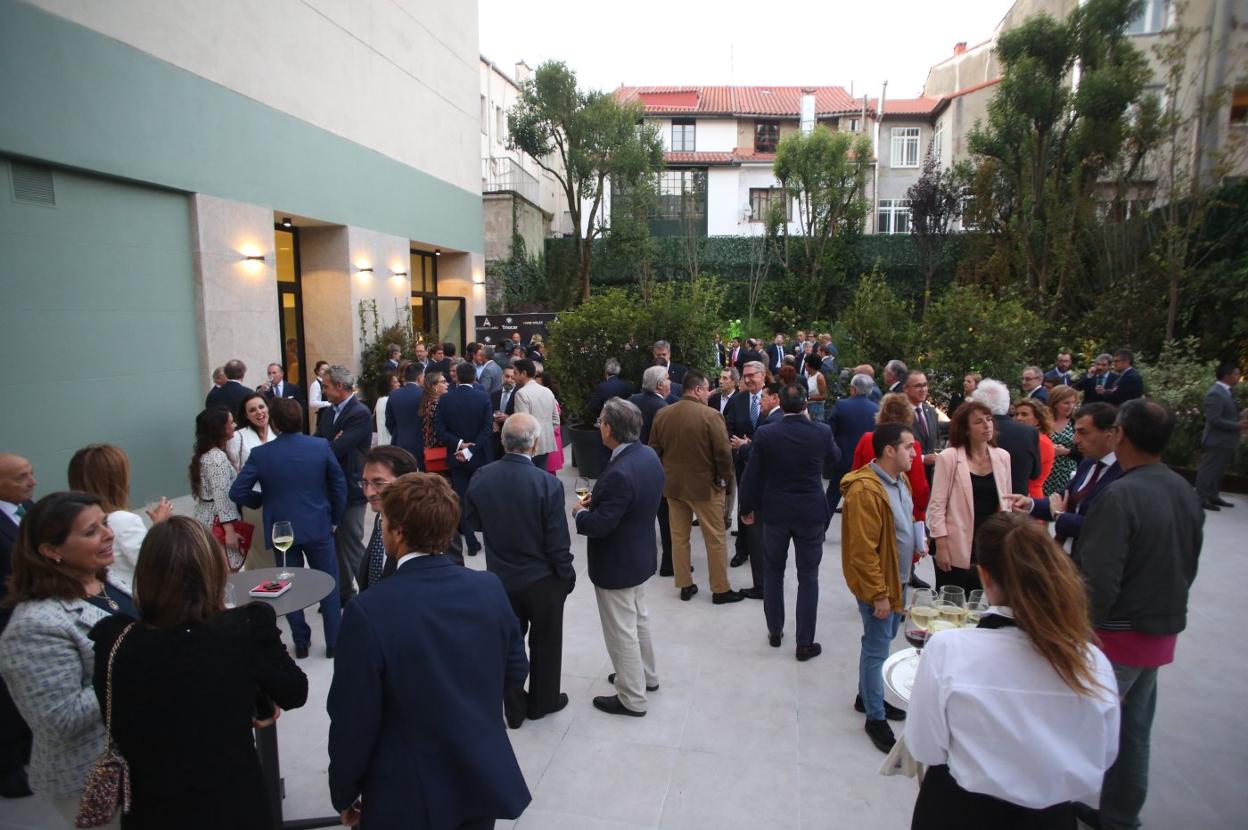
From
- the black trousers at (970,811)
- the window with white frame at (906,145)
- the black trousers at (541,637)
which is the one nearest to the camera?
the black trousers at (970,811)

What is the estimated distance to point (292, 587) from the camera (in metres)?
3.43

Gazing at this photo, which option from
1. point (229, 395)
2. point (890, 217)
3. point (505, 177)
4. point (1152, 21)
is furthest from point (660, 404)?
point (890, 217)

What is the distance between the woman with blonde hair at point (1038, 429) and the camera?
497 centimetres

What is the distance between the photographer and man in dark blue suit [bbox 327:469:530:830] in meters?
2.00

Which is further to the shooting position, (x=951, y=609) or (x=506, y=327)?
(x=506, y=327)

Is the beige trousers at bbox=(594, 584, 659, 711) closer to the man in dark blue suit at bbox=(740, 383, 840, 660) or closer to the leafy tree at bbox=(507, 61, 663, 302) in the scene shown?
the man in dark blue suit at bbox=(740, 383, 840, 660)

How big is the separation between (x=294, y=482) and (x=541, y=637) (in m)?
1.81

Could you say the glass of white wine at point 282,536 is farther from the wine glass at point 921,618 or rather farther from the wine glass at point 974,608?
the wine glass at point 974,608

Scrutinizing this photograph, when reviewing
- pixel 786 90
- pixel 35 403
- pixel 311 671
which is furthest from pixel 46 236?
pixel 786 90

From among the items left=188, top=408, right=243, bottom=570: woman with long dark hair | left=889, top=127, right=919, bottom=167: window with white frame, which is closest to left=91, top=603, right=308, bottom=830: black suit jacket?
left=188, top=408, right=243, bottom=570: woman with long dark hair

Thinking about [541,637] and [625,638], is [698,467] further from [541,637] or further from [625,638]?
[541,637]

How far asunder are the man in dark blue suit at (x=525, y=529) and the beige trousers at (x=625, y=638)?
0.30 metres

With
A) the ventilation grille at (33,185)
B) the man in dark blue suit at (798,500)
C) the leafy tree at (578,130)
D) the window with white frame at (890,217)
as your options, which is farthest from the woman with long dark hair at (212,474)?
the window with white frame at (890,217)

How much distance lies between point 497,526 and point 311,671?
1999mm
